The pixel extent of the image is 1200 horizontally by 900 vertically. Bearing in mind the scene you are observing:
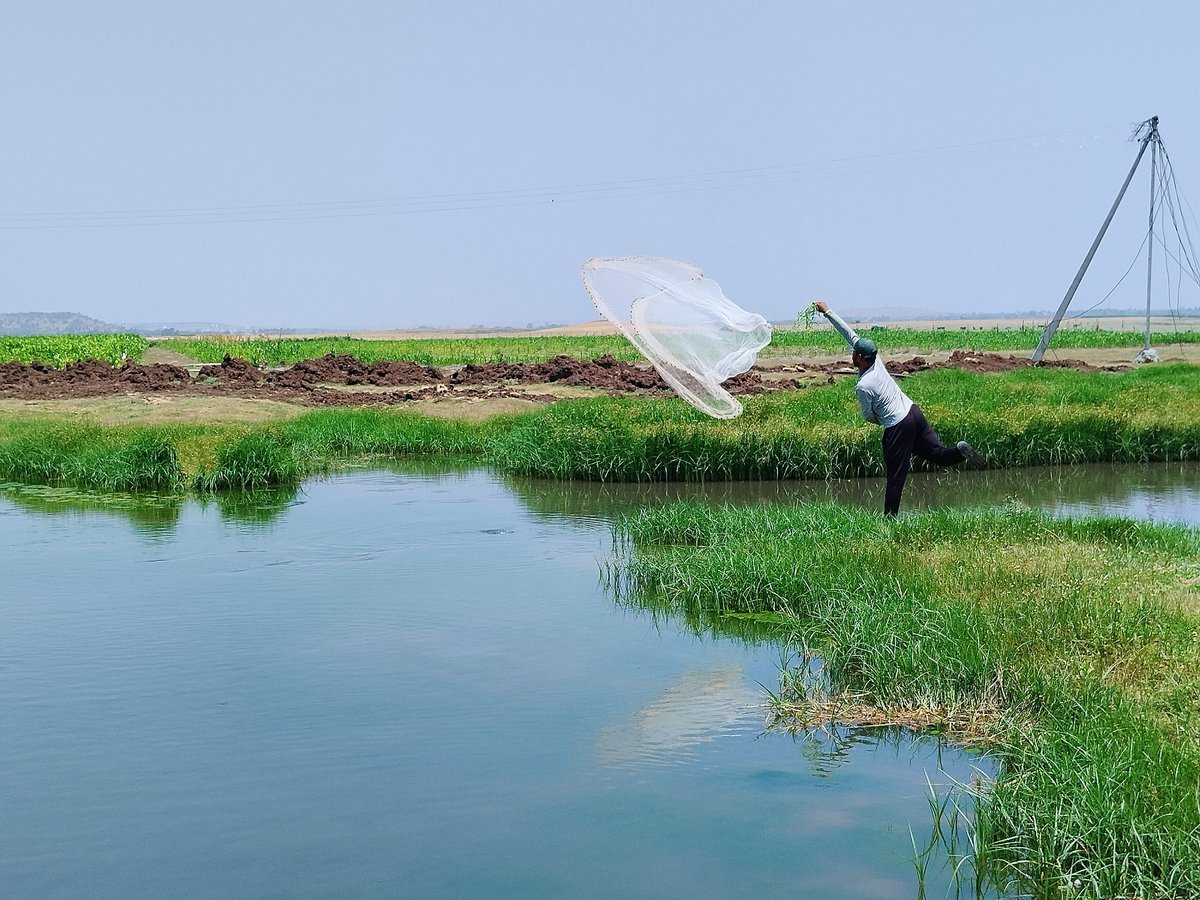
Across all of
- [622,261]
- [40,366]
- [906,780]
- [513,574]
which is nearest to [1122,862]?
[906,780]

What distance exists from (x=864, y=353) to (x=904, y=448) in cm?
107

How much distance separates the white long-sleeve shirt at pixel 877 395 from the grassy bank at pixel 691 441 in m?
4.86

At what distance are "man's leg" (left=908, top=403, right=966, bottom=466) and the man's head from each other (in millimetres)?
644

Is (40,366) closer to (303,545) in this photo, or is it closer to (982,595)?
(303,545)

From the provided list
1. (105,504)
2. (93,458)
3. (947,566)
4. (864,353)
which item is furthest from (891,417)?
(93,458)

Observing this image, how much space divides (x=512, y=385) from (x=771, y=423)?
13587 mm

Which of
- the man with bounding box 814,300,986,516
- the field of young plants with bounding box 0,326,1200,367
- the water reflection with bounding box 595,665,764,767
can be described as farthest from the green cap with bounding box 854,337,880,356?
the field of young plants with bounding box 0,326,1200,367

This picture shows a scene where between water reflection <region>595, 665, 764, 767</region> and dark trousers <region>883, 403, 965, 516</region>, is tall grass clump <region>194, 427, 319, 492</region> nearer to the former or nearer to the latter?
dark trousers <region>883, 403, 965, 516</region>

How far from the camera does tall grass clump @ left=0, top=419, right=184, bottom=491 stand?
1675 centimetres

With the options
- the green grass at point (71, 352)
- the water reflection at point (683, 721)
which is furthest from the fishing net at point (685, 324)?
the green grass at point (71, 352)

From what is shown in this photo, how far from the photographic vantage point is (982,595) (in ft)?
26.8

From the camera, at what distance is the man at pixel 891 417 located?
1101 centimetres

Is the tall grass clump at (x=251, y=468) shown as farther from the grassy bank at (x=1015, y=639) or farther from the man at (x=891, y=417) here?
the man at (x=891, y=417)

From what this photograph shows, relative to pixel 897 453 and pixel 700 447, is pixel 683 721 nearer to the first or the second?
pixel 897 453
